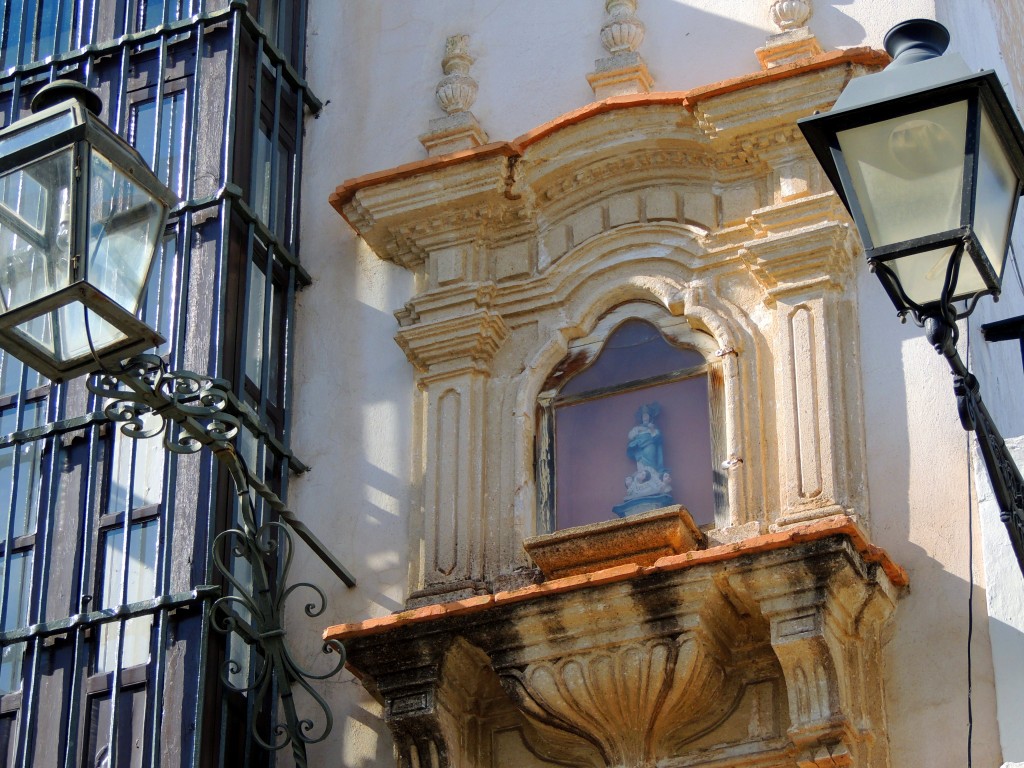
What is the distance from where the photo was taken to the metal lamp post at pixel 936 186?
541 cm

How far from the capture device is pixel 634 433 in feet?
28.7

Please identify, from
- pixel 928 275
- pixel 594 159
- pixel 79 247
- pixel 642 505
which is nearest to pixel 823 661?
pixel 642 505

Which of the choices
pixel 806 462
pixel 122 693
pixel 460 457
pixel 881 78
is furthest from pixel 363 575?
pixel 881 78

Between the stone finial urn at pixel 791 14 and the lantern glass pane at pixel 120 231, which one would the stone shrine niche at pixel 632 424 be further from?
the lantern glass pane at pixel 120 231

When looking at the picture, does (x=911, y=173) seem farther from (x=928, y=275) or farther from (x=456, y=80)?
(x=456, y=80)

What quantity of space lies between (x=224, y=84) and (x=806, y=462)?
305cm

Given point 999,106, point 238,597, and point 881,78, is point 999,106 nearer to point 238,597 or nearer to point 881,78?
point 881,78

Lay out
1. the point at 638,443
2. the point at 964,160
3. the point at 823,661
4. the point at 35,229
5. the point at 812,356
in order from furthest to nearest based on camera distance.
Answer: the point at 638,443 < the point at 812,356 < the point at 823,661 < the point at 35,229 < the point at 964,160

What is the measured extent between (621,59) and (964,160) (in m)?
4.17

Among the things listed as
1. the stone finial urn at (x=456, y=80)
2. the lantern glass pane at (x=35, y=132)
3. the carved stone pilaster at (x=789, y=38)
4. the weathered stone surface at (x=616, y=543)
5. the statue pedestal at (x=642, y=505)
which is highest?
the stone finial urn at (x=456, y=80)

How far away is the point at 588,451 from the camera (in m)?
8.84

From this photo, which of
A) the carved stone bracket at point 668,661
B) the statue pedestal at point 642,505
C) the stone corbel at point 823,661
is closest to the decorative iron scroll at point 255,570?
the carved stone bracket at point 668,661

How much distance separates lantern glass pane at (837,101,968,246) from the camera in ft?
17.8

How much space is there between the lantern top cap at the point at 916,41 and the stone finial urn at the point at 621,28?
A: 3560mm
